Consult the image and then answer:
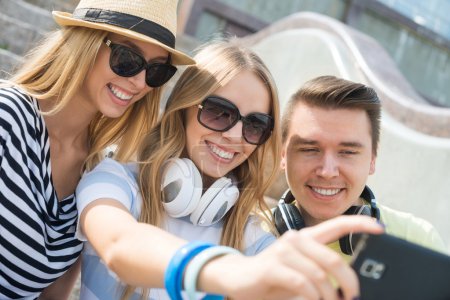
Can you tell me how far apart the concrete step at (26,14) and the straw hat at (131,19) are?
11.0 ft

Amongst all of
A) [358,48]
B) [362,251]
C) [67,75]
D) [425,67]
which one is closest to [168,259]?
[362,251]

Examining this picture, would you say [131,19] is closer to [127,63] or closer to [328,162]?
[127,63]

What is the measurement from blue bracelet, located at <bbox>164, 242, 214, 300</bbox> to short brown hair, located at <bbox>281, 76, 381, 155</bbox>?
5.86 ft

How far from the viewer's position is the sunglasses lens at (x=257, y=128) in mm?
2066

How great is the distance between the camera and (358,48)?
20.8 feet

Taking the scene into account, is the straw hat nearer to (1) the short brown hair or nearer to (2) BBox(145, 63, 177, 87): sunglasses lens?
(2) BBox(145, 63, 177, 87): sunglasses lens

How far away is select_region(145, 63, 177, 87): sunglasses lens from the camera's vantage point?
86.0 inches

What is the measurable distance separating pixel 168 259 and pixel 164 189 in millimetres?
796

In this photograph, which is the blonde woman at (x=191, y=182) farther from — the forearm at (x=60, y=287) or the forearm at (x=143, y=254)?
the forearm at (x=60, y=287)

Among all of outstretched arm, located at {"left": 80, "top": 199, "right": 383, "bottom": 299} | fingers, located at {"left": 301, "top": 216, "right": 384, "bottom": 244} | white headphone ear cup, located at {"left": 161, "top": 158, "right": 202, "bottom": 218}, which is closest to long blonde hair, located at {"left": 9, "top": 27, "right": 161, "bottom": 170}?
white headphone ear cup, located at {"left": 161, "top": 158, "right": 202, "bottom": 218}

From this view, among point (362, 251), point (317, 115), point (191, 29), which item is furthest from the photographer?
point (191, 29)

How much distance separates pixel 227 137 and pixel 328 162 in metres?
0.69

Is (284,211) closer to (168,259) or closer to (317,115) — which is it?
(317,115)

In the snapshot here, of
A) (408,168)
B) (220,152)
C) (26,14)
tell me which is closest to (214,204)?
(220,152)
